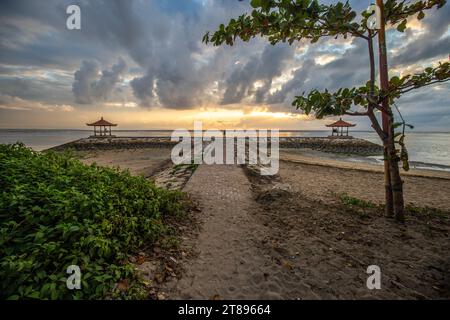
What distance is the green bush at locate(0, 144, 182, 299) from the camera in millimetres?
2537

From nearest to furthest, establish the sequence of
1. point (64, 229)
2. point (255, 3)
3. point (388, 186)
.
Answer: point (64, 229) < point (255, 3) < point (388, 186)

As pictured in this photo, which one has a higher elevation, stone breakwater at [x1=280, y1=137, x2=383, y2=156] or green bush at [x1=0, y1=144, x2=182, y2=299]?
stone breakwater at [x1=280, y1=137, x2=383, y2=156]

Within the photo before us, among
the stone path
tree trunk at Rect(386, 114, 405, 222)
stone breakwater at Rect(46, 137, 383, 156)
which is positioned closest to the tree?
tree trunk at Rect(386, 114, 405, 222)

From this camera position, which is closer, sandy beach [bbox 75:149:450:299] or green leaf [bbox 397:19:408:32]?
sandy beach [bbox 75:149:450:299]

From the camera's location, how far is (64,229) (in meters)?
3.01

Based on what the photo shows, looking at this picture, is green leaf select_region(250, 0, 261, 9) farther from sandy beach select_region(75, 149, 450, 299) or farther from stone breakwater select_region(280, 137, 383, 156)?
stone breakwater select_region(280, 137, 383, 156)

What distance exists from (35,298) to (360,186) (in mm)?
11419

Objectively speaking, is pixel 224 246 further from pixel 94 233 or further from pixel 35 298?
pixel 35 298

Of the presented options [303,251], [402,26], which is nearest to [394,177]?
[303,251]

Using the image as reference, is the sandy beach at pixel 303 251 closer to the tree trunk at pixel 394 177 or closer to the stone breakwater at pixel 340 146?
the tree trunk at pixel 394 177

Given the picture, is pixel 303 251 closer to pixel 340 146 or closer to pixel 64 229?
pixel 64 229

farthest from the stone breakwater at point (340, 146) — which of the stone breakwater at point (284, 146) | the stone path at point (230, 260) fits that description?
the stone path at point (230, 260)

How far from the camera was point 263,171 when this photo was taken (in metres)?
12.8

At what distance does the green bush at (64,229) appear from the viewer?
2.54m
